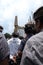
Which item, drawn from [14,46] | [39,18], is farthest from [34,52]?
[14,46]

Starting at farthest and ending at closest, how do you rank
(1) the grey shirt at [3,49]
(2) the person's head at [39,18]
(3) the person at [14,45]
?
(3) the person at [14,45] < (1) the grey shirt at [3,49] < (2) the person's head at [39,18]

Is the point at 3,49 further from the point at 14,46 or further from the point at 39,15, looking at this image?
the point at 14,46

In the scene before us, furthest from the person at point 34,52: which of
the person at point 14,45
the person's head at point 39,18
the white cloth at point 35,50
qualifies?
the person at point 14,45

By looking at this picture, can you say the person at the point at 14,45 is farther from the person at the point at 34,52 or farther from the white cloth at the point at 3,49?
the person at the point at 34,52

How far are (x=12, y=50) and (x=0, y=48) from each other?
217 inches

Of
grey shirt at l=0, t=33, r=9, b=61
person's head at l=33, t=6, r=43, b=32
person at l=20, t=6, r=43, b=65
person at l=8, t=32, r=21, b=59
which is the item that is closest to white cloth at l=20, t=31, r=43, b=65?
Answer: person at l=20, t=6, r=43, b=65

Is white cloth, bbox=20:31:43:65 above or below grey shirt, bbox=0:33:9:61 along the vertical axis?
above

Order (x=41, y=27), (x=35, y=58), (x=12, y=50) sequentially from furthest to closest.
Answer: (x=12, y=50) → (x=41, y=27) → (x=35, y=58)

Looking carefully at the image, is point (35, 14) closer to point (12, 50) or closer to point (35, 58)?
point (35, 58)

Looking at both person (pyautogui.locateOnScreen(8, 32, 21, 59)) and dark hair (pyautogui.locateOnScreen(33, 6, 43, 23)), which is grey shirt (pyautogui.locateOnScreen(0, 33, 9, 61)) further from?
person (pyautogui.locateOnScreen(8, 32, 21, 59))

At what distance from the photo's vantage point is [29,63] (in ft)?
11.8

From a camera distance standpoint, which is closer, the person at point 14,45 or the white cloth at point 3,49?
the white cloth at point 3,49

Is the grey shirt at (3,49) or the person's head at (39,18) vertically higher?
the person's head at (39,18)

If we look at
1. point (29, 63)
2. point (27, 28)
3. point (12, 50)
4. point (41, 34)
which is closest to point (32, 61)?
point (29, 63)
